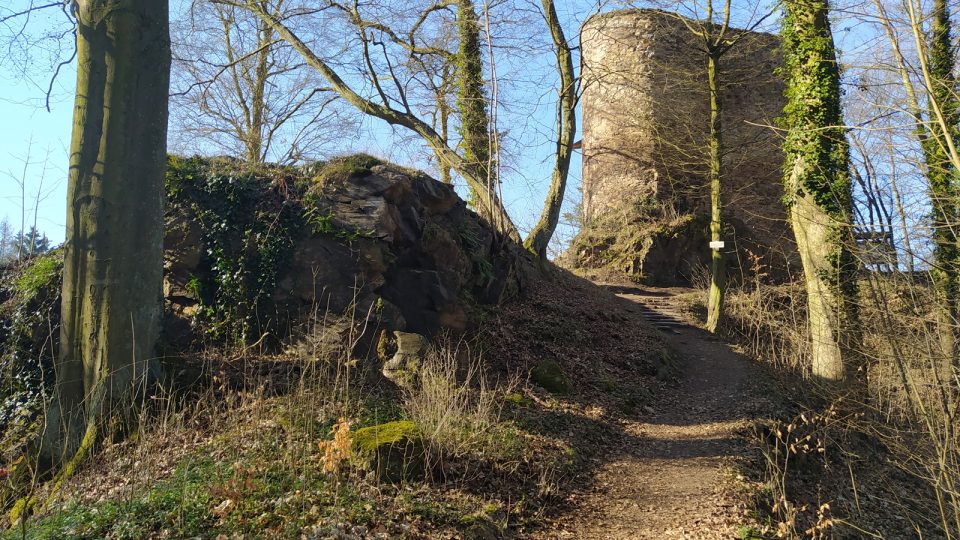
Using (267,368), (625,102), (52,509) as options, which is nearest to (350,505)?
(52,509)

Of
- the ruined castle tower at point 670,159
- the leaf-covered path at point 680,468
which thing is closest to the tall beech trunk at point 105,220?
the leaf-covered path at point 680,468

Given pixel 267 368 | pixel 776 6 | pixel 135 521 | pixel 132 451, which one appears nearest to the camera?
pixel 135 521

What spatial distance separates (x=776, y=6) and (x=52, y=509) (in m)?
13.4

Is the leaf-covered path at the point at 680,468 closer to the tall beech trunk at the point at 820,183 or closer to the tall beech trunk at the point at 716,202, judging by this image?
the tall beech trunk at the point at 820,183

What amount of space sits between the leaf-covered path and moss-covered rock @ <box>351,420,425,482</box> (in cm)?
125

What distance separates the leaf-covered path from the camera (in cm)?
589

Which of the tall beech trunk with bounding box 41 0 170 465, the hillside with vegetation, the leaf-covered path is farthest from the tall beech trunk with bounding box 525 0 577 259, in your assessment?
the tall beech trunk with bounding box 41 0 170 465

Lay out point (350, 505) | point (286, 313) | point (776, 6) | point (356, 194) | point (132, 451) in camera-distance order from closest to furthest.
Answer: point (350, 505) < point (132, 451) < point (286, 313) < point (356, 194) < point (776, 6)

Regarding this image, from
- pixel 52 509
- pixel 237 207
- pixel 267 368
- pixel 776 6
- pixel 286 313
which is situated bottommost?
pixel 52 509

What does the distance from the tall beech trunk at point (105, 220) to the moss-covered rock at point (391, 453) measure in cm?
252

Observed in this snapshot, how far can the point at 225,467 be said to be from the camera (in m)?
5.69

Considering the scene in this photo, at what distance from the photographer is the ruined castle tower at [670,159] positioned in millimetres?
21266

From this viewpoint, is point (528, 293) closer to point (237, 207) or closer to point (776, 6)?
point (237, 207)

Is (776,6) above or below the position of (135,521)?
above
